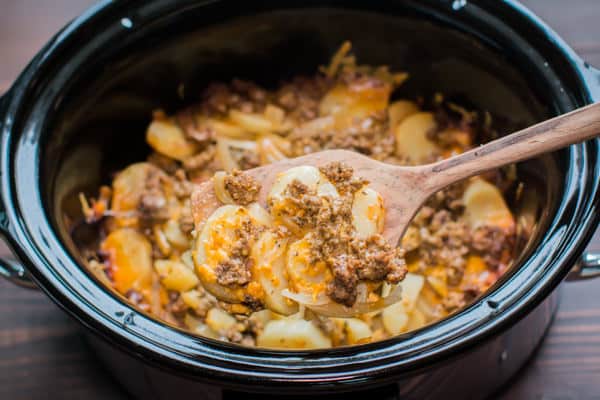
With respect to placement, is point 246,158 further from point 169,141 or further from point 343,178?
point 343,178

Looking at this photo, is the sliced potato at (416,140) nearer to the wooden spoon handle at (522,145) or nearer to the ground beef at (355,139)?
the ground beef at (355,139)

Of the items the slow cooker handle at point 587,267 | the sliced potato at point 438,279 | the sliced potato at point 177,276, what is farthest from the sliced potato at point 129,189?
the slow cooker handle at point 587,267

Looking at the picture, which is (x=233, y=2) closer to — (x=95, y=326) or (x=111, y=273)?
(x=111, y=273)

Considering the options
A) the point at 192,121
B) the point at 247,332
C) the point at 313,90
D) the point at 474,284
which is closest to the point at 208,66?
the point at 192,121

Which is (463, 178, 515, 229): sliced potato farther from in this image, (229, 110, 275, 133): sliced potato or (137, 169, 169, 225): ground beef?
(137, 169, 169, 225): ground beef

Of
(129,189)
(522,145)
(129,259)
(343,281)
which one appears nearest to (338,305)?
(343,281)
